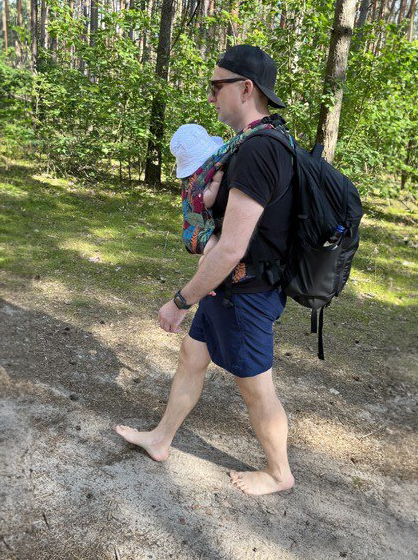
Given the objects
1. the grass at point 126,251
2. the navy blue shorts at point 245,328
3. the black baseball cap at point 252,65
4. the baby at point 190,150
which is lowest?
the grass at point 126,251

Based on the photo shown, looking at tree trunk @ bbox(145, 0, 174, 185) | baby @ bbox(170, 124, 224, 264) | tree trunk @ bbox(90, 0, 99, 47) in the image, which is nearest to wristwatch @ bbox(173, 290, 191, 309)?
baby @ bbox(170, 124, 224, 264)

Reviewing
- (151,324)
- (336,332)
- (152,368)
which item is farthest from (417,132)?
(152,368)

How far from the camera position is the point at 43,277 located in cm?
550

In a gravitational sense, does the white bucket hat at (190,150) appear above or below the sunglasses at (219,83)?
below

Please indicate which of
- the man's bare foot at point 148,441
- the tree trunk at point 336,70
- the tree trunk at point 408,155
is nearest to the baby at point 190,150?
the man's bare foot at point 148,441

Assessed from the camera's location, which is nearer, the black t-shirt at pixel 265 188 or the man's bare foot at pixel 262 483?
the black t-shirt at pixel 265 188

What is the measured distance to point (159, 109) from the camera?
32.0 feet

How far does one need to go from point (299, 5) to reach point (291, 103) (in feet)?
4.73

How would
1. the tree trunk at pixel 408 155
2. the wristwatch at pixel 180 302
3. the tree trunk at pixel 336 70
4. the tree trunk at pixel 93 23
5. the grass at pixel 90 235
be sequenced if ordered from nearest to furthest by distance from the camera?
the wristwatch at pixel 180 302 → the grass at pixel 90 235 → the tree trunk at pixel 336 70 → the tree trunk at pixel 93 23 → the tree trunk at pixel 408 155

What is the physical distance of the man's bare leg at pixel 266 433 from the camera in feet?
8.38

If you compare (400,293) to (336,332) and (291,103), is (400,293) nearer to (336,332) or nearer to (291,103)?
(336,332)

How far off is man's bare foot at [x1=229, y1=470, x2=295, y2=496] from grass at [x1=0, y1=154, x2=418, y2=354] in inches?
105

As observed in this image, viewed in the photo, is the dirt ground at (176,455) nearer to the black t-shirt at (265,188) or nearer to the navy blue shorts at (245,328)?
the navy blue shorts at (245,328)

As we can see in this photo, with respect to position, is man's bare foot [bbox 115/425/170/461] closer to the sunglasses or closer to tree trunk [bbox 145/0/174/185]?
the sunglasses
